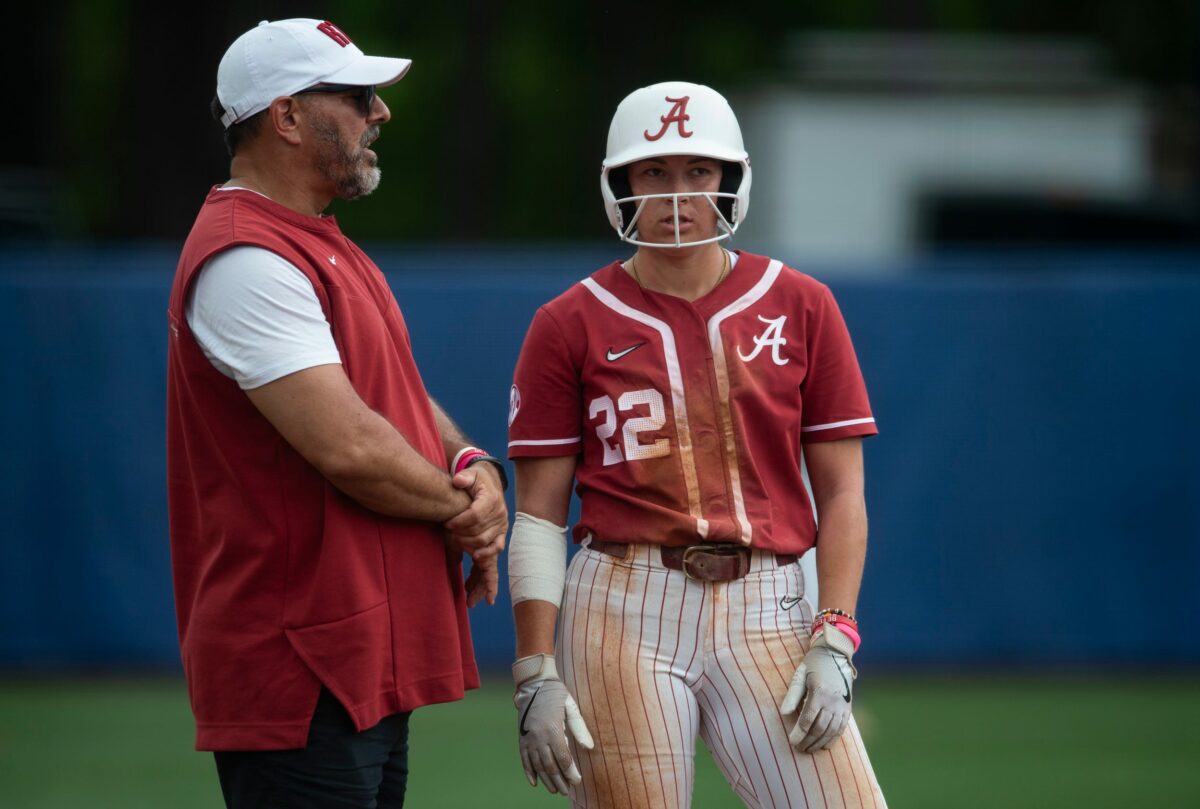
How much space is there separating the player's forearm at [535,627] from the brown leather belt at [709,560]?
0.23m

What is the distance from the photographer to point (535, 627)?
3426 millimetres

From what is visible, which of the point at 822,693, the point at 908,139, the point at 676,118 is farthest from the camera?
the point at 908,139

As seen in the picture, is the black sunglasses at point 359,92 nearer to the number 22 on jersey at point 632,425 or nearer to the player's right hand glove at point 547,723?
the number 22 on jersey at point 632,425

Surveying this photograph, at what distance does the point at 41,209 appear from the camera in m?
12.5

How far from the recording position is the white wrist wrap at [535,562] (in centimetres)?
347

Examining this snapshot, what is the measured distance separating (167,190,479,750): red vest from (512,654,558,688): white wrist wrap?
21cm

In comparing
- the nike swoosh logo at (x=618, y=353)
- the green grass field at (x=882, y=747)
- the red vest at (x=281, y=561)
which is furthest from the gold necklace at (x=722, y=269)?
the green grass field at (x=882, y=747)

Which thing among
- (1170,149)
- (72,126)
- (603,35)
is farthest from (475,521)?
(72,126)

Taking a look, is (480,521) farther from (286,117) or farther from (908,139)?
(908,139)

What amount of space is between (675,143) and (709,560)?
927 mm

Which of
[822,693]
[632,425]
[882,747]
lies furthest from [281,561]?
[882,747]

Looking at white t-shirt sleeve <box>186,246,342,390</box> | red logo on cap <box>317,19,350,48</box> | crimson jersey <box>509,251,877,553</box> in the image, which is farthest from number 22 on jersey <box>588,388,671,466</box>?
red logo on cap <box>317,19,350,48</box>

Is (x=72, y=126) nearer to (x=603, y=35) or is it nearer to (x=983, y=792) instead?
(x=603, y=35)

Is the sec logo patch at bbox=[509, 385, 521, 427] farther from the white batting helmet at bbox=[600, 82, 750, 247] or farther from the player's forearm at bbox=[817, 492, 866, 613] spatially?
the player's forearm at bbox=[817, 492, 866, 613]
